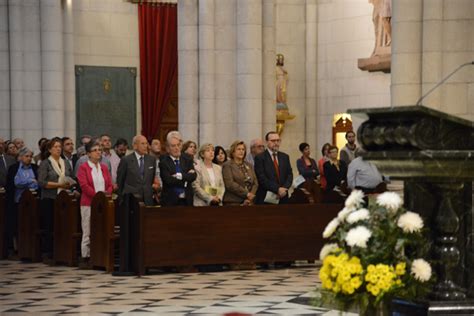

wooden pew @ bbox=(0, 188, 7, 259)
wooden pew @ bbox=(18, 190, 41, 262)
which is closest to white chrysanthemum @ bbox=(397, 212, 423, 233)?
wooden pew @ bbox=(18, 190, 41, 262)

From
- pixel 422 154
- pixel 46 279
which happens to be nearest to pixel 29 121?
pixel 46 279

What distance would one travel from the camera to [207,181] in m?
15.0

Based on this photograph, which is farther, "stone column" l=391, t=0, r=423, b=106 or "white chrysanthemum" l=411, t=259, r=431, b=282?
"stone column" l=391, t=0, r=423, b=106

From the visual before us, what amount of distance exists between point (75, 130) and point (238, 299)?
11678 mm

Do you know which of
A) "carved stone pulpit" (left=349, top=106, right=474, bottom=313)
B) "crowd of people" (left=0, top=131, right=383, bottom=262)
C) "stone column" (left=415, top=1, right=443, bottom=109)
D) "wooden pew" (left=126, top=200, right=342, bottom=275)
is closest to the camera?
"carved stone pulpit" (left=349, top=106, right=474, bottom=313)

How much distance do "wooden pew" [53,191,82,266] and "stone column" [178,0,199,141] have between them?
4.37 m

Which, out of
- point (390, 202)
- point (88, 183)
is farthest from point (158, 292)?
point (390, 202)

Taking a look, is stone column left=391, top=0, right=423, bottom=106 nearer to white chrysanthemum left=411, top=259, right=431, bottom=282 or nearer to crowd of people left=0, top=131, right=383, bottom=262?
crowd of people left=0, top=131, right=383, bottom=262

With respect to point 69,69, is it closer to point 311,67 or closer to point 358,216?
point 311,67

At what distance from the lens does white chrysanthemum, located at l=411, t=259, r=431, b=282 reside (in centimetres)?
695

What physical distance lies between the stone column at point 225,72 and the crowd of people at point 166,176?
3.11m

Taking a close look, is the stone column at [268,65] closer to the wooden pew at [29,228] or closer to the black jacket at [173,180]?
the wooden pew at [29,228]

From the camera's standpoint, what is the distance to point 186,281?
44.1 feet

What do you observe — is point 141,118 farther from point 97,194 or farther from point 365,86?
point 97,194
